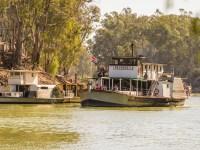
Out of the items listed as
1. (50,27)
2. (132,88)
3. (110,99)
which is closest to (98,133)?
A: (110,99)

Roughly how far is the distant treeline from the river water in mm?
99491

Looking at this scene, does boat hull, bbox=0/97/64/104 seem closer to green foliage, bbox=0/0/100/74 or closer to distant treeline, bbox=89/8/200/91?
green foliage, bbox=0/0/100/74

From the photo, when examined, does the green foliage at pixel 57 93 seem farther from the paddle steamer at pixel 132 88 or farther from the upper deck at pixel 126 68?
the upper deck at pixel 126 68

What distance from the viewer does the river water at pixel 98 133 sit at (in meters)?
28.3

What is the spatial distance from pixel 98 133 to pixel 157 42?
11812cm

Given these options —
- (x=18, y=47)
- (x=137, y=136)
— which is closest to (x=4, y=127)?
(x=137, y=136)

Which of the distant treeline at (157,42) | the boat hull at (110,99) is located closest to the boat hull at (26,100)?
the boat hull at (110,99)

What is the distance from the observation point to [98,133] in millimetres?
34562

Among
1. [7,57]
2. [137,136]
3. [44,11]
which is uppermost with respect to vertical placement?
[44,11]

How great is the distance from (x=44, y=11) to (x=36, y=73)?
1054 centimetres

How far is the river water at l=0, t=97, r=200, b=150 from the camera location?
28.3m

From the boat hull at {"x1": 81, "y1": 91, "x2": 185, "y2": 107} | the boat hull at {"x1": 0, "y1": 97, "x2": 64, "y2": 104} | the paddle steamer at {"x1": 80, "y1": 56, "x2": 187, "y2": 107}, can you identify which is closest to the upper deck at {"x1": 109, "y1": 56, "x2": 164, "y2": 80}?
the paddle steamer at {"x1": 80, "y1": 56, "x2": 187, "y2": 107}

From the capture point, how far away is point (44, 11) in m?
82.2

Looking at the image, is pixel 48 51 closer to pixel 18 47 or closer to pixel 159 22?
pixel 18 47
